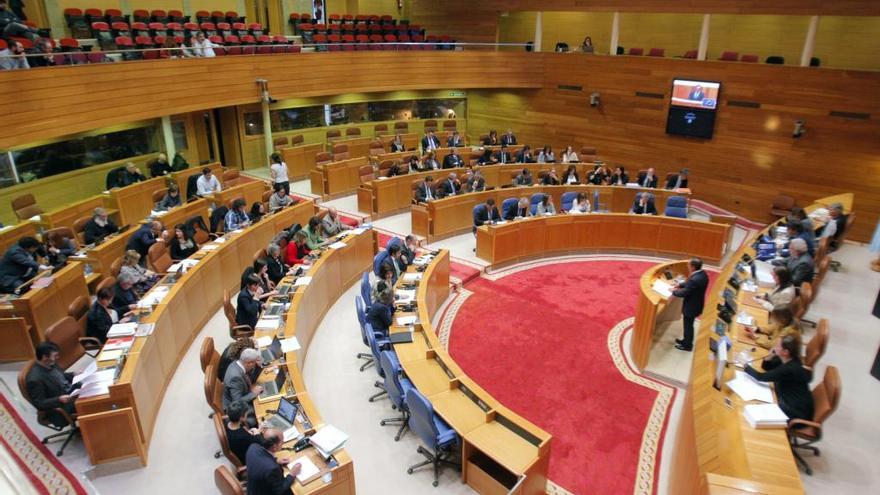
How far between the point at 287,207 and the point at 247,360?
248 inches

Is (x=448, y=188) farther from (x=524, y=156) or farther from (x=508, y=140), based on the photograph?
(x=508, y=140)

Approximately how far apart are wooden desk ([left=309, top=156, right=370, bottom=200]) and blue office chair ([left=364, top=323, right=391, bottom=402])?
8.15m

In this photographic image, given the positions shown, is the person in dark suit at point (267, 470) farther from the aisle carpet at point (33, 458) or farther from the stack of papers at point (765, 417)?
the stack of papers at point (765, 417)

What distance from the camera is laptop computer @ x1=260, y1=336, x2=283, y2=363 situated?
6189 mm

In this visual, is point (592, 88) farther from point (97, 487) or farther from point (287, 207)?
point (97, 487)

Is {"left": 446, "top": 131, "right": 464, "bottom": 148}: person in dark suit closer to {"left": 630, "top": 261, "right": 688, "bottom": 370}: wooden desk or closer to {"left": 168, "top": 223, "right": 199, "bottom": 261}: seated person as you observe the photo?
{"left": 168, "top": 223, "right": 199, "bottom": 261}: seated person

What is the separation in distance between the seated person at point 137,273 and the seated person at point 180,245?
→ 0.82m

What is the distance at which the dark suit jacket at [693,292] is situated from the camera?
299 inches

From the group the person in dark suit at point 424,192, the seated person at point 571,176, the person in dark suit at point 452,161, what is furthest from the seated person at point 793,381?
the person in dark suit at point 452,161

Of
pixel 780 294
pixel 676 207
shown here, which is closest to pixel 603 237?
pixel 676 207

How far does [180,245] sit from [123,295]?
1.84 m

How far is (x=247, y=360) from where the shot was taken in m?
5.68

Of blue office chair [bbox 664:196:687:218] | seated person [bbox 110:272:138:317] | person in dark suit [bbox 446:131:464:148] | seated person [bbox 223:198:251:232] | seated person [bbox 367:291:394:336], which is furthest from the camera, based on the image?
person in dark suit [bbox 446:131:464:148]

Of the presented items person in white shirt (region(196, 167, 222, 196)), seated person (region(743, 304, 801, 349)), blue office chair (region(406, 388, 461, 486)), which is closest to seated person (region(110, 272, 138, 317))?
blue office chair (region(406, 388, 461, 486))
